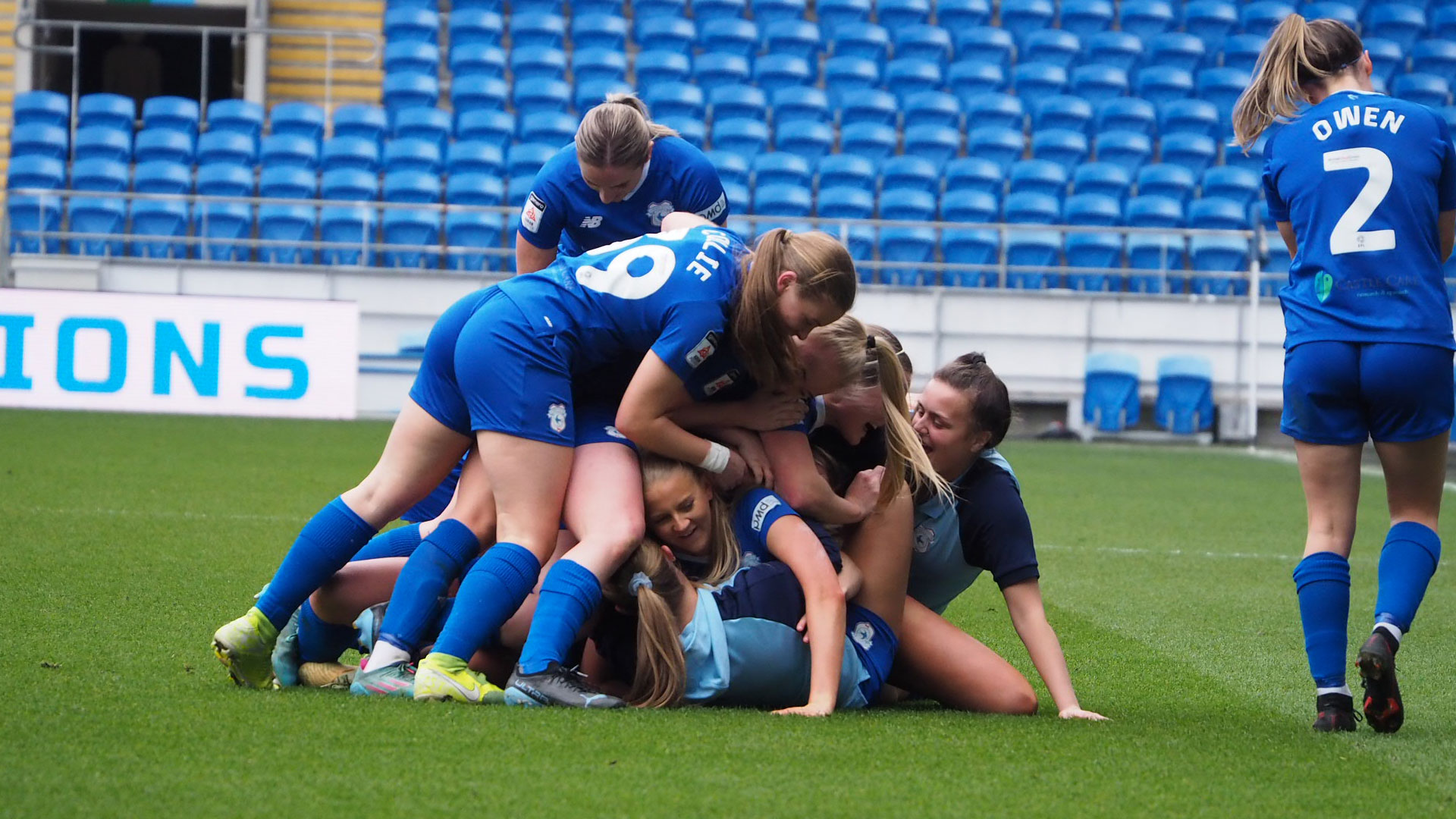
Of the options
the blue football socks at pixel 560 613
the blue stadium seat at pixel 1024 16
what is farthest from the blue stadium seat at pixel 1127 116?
the blue football socks at pixel 560 613

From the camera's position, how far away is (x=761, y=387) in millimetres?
3355

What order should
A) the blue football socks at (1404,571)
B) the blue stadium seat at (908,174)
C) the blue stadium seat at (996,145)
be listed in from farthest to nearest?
the blue stadium seat at (996,145) → the blue stadium seat at (908,174) → the blue football socks at (1404,571)

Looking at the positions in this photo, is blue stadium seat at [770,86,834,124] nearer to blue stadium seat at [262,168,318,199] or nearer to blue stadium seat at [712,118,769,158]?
blue stadium seat at [712,118,769,158]

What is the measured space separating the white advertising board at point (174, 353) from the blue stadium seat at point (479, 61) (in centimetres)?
497

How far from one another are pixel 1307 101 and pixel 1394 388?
0.69m

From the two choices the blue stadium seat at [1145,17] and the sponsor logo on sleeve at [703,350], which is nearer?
the sponsor logo on sleeve at [703,350]

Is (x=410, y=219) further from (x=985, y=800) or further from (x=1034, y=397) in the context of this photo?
(x=985, y=800)

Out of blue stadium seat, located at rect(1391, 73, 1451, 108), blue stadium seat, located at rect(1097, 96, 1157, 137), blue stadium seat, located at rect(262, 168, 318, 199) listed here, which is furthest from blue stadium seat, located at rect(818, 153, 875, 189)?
blue stadium seat, located at rect(1391, 73, 1451, 108)

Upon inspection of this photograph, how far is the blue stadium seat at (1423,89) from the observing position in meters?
16.0

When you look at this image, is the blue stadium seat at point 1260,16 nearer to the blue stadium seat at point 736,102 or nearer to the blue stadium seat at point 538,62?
the blue stadium seat at point 736,102

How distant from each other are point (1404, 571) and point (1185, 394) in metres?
10.8

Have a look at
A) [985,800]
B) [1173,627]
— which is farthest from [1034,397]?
[985,800]

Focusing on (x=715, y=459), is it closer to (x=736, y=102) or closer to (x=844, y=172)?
(x=844, y=172)

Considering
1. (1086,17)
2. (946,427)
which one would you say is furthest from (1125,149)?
(946,427)
